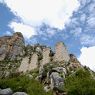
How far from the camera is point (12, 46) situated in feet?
496

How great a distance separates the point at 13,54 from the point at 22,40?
1352 cm

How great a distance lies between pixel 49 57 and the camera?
324ft

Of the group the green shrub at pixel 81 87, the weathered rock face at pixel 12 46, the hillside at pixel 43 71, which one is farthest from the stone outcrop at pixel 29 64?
the green shrub at pixel 81 87

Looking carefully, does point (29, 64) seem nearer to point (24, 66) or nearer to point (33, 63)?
point (33, 63)

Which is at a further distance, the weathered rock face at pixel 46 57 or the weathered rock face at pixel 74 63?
the weathered rock face at pixel 46 57

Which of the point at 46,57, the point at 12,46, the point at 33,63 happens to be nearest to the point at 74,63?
the point at 46,57

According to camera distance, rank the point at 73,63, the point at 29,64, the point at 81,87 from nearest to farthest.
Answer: the point at 81,87 < the point at 73,63 < the point at 29,64

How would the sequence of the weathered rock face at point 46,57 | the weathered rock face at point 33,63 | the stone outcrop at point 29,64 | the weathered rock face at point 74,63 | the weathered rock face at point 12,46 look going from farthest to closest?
the weathered rock face at point 12,46 < the stone outcrop at point 29,64 < the weathered rock face at point 33,63 < the weathered rock face at point 46,57 < the weathered rock face at point 74,63

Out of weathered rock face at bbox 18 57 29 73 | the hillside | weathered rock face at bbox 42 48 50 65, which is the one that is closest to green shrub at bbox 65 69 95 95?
the hillside

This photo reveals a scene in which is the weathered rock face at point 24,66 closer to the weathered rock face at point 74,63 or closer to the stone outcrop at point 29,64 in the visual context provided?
the stone outcrop at point 29,64

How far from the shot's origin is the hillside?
59.3 meters

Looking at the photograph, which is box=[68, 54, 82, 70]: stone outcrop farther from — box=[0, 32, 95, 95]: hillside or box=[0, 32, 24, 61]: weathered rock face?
box=[0, 32, 24, 61]: weathered rock face

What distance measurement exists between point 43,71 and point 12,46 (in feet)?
249

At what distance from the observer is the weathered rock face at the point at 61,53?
91262 millimetres
